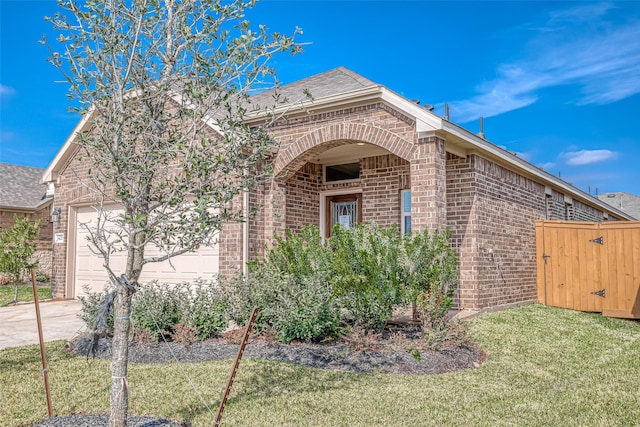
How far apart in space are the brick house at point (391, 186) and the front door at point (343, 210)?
24 mm

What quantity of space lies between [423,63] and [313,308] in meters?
15.3

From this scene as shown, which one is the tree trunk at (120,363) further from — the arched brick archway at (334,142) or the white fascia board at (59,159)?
the white fascia board at (59,159)

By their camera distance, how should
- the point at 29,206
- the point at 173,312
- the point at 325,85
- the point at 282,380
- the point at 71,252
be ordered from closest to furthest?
the point at 282,380 < the point at 173,312 < the point at 325,85 < the point at 71,252 < the point at 29,206

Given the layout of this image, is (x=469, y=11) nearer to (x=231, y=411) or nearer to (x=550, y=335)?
(x=550, y=335)

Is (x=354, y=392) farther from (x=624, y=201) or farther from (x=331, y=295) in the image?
(x=624, y=201)

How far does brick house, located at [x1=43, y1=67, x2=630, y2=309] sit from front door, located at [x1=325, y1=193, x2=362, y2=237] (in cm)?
2

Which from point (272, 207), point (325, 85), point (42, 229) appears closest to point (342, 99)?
point (325, 85)

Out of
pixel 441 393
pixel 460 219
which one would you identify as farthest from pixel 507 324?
pixel 441 393

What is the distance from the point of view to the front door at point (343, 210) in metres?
11.6

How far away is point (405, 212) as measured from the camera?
10.7 meters

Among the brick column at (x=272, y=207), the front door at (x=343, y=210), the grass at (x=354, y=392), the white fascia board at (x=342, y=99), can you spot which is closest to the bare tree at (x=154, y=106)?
the grass at (x=354, y=392)

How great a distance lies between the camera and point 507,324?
8141mm

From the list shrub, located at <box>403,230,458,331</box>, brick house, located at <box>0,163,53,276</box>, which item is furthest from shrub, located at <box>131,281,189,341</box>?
brick house, located at <box>0,163,53,276</box>

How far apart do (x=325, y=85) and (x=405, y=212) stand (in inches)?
124
